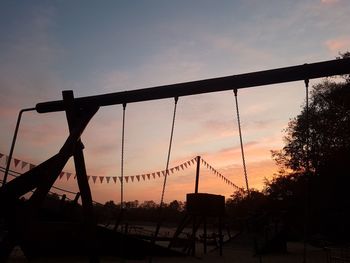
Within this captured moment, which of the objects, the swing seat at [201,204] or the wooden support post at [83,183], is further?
the swing seat at [201,204]

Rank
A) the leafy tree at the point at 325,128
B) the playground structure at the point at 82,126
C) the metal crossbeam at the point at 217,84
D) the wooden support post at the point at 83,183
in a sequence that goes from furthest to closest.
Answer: the leafy tree at the point at 325,128 → the wooden support post at the point at 83,183 → the playground structure at the point at 82,126 → the metal crossbeam at the point at 217,84

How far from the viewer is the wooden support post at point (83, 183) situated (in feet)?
25.8

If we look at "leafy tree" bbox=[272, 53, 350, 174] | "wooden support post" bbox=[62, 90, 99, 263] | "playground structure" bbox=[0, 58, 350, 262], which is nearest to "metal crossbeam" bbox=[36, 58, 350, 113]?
"playground structure" bbox=[0, 58, 350, 262]

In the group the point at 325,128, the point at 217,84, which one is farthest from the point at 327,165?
the point at 217,84

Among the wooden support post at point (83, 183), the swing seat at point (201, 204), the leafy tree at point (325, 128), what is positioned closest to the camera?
the wooden support post at point (83, 183)

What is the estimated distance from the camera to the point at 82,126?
26.7 feet

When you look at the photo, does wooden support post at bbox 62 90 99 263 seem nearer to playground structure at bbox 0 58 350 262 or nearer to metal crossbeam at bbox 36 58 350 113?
playground structure at bbox 0 58 350 262

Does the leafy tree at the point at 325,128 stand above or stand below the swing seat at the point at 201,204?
above

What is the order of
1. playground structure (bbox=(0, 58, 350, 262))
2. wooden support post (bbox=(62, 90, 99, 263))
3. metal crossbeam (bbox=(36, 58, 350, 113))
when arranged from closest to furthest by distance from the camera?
metal crossbeam (bbox=(36, 58, 350, 113)) → playground structure (bbox=(0, 58, 350, 262)) → wooden support post (bbox=(62, 90, 99, 263))

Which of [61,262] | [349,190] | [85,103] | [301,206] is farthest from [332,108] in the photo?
[85,103]

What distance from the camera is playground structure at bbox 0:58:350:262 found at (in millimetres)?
6875

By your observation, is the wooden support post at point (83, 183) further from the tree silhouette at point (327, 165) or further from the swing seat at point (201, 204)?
the tree silhouette at point (327, 165)

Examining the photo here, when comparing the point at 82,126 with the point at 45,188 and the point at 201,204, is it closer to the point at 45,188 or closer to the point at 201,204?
the point at 45,188

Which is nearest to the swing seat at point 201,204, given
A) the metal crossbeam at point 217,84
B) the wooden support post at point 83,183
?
the wooden support post at point 83,183
